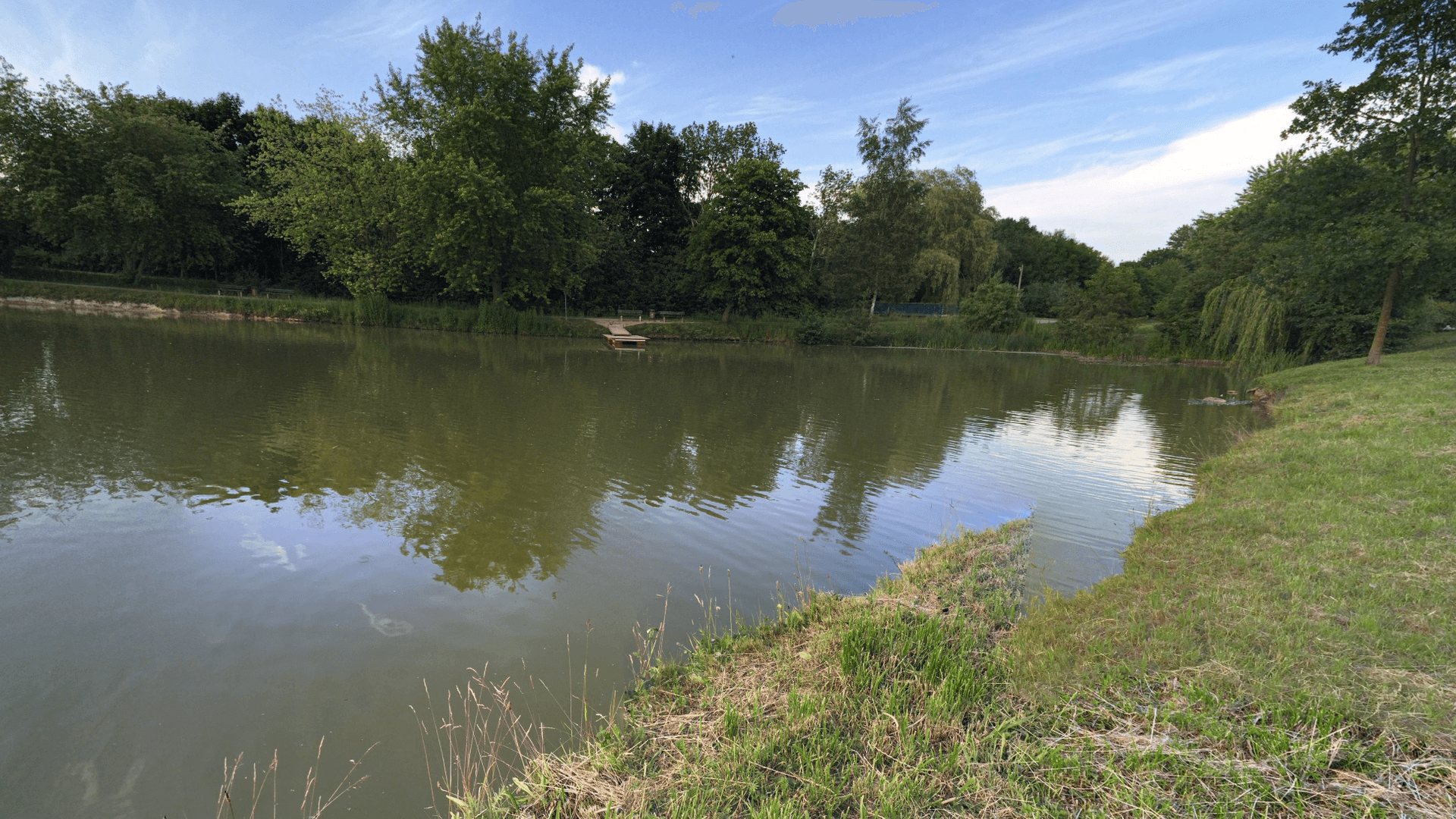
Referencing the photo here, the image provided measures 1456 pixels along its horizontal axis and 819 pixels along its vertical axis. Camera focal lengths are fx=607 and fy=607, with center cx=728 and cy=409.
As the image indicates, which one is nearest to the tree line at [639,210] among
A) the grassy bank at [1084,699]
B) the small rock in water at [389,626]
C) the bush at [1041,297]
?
the bush at [1041,297]

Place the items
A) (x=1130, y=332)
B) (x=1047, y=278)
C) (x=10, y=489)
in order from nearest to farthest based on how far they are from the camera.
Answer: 1. (x=10, y=489)
2. (x=1130, y=332)
3. (x=1047, y=278)

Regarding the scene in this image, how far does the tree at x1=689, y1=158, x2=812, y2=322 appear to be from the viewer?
38281 mm

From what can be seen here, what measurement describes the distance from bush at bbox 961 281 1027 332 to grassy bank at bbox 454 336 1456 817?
3845cm

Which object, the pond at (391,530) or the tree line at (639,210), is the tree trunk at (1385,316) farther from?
the pond at (391,530)

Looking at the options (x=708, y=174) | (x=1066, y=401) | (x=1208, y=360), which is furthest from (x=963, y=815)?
(x=708, y=174)

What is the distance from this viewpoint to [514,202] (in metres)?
30.7

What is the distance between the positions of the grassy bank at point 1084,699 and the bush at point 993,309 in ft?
126

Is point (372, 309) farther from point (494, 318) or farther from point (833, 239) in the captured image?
point (833, 239)

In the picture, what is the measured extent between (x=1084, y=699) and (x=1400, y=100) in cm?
2508

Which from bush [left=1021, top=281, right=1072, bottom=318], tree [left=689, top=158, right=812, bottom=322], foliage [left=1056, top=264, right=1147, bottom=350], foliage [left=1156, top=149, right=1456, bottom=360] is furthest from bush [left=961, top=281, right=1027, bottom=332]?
foliage [left=1156, top=149, right=1456, bottom=360]

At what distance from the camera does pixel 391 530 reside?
20.5 feet

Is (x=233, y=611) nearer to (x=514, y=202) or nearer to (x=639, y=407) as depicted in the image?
(x=639, y=407)

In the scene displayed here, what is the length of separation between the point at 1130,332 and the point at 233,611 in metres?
45.1

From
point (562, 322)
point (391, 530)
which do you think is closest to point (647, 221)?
point (562, 322)
